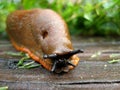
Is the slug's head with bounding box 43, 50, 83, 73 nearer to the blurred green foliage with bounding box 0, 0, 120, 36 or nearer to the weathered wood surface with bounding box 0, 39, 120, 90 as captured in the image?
the weathered wood surface with bounding box 0, 39, 120, 90

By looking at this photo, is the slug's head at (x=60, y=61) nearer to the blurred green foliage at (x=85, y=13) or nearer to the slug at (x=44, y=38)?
the slug at (x=44, y=38)

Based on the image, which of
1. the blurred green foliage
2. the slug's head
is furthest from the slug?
the blurred green foliage

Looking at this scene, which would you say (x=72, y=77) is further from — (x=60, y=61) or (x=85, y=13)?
(x=85, y=13)

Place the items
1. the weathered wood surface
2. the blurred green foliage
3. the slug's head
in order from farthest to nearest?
1. the blurred green foliage
2. the slug's head
3. the weathered wood surface

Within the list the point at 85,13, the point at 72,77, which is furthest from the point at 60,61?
the point at 85,13

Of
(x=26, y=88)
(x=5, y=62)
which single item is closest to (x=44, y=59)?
(x=5, y=62)

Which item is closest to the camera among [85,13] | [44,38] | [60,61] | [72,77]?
[72,77]
